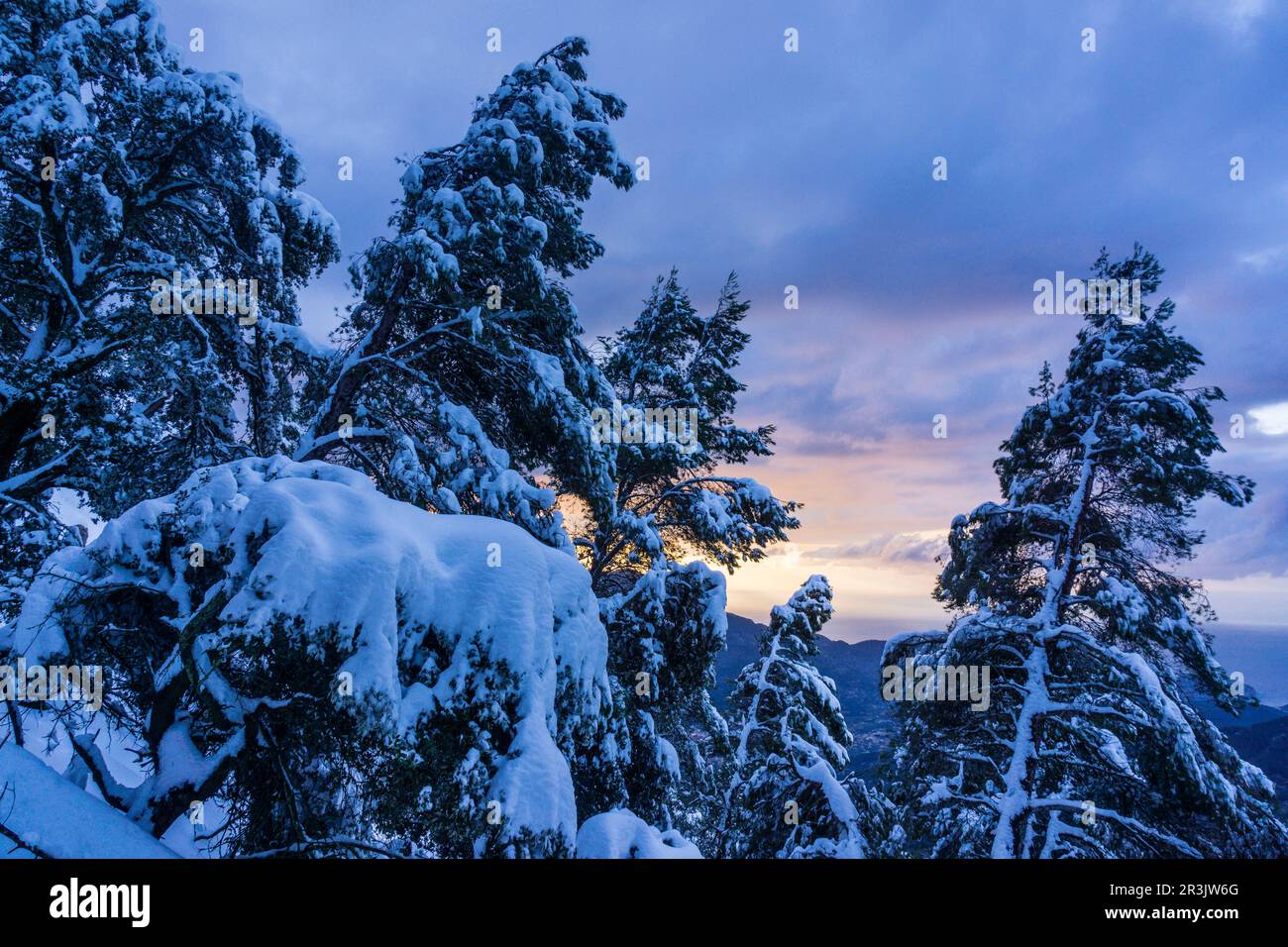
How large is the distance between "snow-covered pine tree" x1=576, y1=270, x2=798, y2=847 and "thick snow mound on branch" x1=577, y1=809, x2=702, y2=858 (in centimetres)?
384

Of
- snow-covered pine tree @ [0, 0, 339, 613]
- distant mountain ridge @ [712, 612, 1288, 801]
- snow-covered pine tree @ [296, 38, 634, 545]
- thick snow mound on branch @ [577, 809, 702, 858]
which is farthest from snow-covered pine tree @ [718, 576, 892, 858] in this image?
snow-covered pine tree @ [0, 0, 339, 613]

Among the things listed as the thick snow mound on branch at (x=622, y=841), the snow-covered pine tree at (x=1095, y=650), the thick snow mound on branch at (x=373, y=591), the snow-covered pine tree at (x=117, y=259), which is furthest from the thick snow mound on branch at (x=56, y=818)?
the snow-covered pine tree at (x=1095, y=650)

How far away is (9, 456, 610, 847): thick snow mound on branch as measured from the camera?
10.2 feet

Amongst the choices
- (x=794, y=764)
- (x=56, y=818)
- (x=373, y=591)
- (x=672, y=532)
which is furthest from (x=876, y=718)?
(x=56, y=818)

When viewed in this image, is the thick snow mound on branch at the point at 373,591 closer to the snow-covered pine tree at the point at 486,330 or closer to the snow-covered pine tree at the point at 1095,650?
the snow-covered pine tree at the point at 486,330

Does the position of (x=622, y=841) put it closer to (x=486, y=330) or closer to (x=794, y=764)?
(x=794, y=764)

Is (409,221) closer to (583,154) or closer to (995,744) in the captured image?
(583,154)

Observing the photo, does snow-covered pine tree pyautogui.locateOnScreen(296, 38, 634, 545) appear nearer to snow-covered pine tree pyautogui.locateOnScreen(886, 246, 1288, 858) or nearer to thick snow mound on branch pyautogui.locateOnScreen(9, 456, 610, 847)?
thick snow mound on branch pyautogui.locateOnScreen(9, 456, 610, 847)

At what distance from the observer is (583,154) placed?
30.2 feet

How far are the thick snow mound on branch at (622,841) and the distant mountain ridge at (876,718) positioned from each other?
197 inches

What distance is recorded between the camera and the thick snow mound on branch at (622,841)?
3.81 metres

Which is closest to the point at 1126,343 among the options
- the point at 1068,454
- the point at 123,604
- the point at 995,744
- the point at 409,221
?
the point at 1068,454
